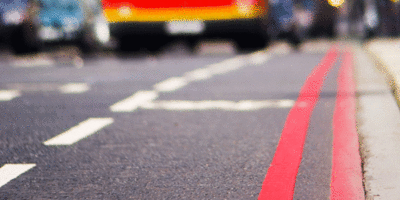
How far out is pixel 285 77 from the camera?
8.45 meters

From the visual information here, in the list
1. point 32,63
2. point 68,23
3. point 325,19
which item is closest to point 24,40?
point 68,23

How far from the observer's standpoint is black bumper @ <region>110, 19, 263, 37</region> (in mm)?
12938

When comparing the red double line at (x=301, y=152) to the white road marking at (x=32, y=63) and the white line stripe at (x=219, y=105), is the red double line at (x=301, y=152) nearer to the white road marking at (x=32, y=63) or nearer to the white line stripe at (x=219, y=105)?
the white line stripe at (x=219, y=105)

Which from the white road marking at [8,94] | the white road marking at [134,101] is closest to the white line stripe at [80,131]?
the white road marking at [134,101]

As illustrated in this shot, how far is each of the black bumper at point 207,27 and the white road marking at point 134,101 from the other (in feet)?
21.0

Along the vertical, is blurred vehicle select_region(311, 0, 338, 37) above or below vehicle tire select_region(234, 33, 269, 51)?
below

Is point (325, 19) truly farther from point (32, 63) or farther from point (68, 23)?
point (32, 63)

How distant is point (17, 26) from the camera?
15289mm

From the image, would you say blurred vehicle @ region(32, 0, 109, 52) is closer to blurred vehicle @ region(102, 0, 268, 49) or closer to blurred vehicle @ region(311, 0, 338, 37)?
blurred vehicle @ region(102, 0, 268, 49)

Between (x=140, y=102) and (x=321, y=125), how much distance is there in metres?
1.92

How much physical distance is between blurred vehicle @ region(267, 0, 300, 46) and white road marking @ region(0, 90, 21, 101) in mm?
11707

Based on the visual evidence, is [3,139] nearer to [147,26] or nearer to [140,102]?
[140,102]

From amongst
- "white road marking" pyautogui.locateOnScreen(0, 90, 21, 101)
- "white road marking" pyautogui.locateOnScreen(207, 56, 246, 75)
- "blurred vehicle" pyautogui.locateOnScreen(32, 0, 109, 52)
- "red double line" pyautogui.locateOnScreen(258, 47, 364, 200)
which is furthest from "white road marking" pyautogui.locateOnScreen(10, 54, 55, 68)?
"red double line" pyautogui.locateOnScreen(258, 47, 364, 200)

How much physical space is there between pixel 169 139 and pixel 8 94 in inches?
123
